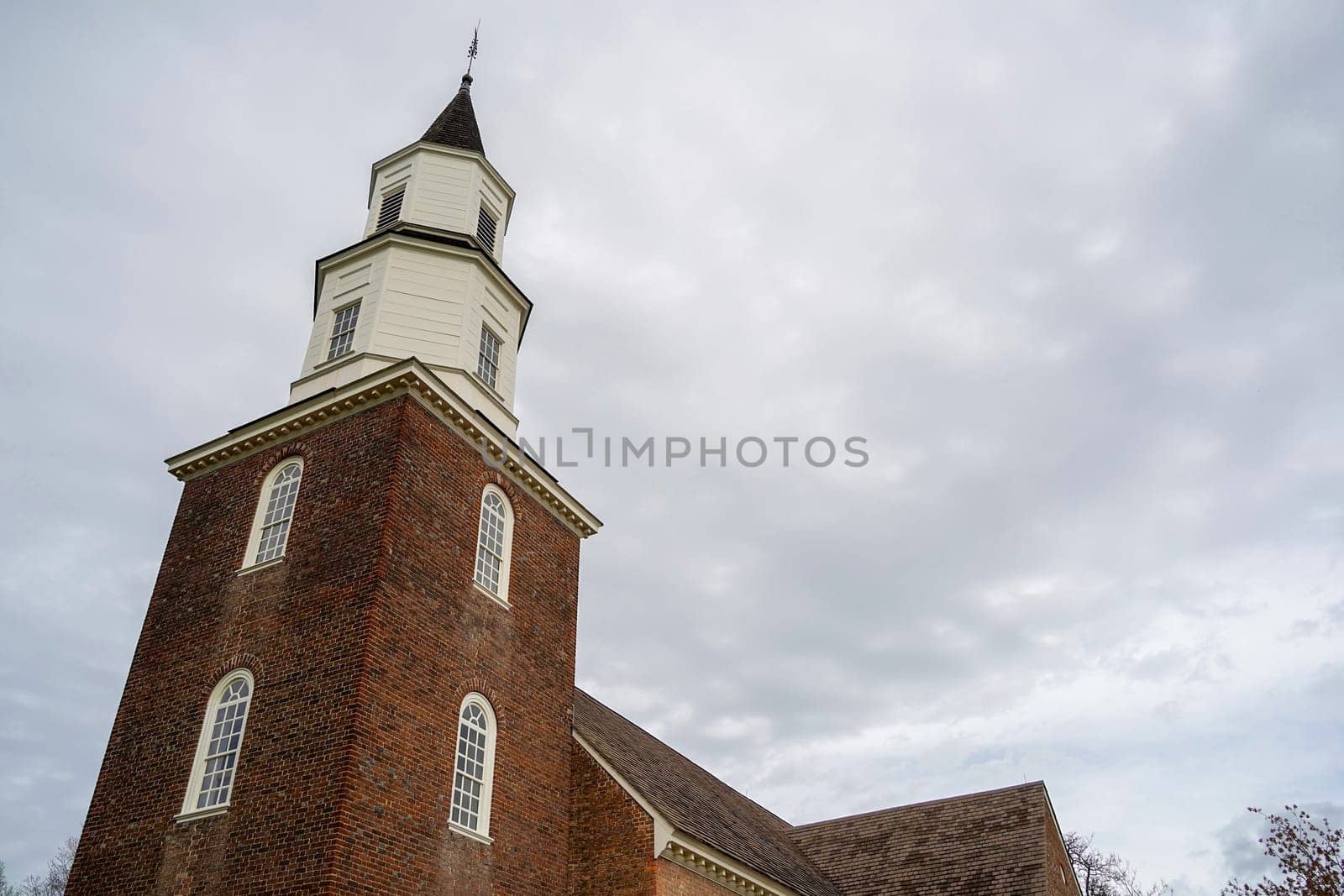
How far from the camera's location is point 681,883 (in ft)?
59.4

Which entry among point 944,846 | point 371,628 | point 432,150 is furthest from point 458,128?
point 944,846

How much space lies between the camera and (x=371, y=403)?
17.4m

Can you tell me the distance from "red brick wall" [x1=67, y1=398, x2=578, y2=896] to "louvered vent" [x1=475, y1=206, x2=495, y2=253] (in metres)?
5.92

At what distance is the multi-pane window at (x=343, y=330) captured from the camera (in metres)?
19.5

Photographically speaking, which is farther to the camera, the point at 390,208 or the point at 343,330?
the point at 390,208

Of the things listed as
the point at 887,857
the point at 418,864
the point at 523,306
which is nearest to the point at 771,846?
the point at 887,857

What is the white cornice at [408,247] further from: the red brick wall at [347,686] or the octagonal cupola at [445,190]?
the red brick wall at [347,686]

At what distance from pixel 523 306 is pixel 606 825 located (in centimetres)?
1105

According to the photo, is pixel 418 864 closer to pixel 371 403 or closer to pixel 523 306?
pixel 371 403

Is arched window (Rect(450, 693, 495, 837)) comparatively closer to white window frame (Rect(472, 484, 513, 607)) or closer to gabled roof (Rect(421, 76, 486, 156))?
white window frame (Rect(472, 484, 513, 607))

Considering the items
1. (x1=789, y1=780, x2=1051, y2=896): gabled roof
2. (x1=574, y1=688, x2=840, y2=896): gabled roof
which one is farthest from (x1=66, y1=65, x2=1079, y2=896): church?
(x1=789, y1=780, x2=1051, y2=896): gabled roof

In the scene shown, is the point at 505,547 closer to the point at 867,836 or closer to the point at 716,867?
the point at 716,867

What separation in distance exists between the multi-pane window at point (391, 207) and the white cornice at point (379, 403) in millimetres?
5619

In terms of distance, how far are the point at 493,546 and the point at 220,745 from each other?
575 cm
